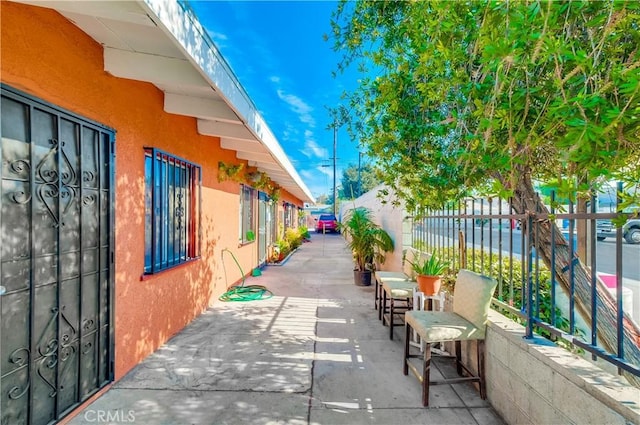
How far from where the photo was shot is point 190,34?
6.97 ft

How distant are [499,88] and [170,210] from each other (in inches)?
149

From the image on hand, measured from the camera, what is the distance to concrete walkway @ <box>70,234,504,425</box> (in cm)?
234

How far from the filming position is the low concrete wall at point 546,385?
4.90ft

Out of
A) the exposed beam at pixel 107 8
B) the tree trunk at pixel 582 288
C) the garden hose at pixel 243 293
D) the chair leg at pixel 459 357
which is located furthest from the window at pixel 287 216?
the exposed beam at pixel 107 8

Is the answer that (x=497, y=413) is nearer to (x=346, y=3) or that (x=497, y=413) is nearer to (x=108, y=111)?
(x=346, y=3)

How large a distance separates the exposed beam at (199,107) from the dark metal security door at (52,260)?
1045mm

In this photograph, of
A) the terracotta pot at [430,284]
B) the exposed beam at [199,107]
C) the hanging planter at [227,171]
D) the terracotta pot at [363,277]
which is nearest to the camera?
the terracotta pot at [430,284]

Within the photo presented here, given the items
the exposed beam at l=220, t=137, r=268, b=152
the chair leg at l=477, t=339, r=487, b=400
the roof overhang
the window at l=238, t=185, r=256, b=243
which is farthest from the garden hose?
the chair leg at l=477, t=339, r=487, b=400

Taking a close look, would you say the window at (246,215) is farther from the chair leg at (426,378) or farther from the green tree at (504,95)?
the chair leg at (426,378)

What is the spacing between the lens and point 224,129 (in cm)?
433

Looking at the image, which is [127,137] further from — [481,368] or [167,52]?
[481,368]

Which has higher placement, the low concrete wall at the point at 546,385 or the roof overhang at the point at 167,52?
the roof overhang at the point at 167,52

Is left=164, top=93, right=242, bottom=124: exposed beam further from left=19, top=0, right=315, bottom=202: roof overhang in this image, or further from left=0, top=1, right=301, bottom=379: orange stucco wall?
left=0, top=1, right=301, bottom=379: orange stucco wall
